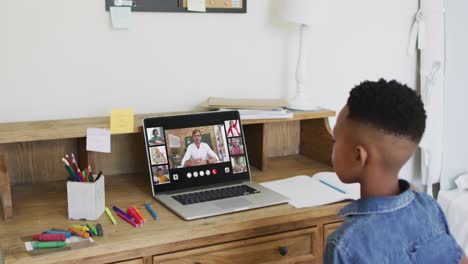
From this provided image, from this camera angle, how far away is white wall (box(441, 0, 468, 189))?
2.53 m

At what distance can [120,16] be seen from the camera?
1934mm

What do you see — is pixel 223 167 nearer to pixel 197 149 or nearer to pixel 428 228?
pixel 197 149

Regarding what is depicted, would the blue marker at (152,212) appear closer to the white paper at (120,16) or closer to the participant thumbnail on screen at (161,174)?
the participant thumbnail on screen at (161,174)

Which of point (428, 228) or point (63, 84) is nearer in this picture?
point (428, 228)

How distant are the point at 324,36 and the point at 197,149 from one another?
0.79 meters

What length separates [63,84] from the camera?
1.92 meters

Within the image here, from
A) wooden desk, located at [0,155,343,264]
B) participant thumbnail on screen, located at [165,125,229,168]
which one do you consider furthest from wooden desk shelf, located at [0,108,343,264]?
participant thumbnail on screen, located at [165,125,229,168]

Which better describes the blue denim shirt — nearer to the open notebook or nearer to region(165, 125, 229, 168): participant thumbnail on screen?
the open notebook

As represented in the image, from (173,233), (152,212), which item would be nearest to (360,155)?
(173,233)

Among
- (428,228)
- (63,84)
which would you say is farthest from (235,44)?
(428,228)

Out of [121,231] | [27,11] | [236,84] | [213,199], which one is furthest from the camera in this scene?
[236,84]

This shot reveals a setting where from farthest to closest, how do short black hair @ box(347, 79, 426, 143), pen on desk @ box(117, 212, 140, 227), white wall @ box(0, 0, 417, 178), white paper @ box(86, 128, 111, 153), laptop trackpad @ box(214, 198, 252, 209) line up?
white wall @ box(0, 0, 417, 178), white paper @ box(86, 128, 111, 153), laptop trackpad @ box(214, 198, 252, 209), pen on desk @ box(117, 212, 140, 227), short black hair @ box(347, 79, 426, 143)

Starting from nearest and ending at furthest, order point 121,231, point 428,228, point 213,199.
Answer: point 428,228 → point 121,231 → point 213,199

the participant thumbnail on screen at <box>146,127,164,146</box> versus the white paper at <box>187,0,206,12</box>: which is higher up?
the white paper at <box>187,0,206,12</box>
